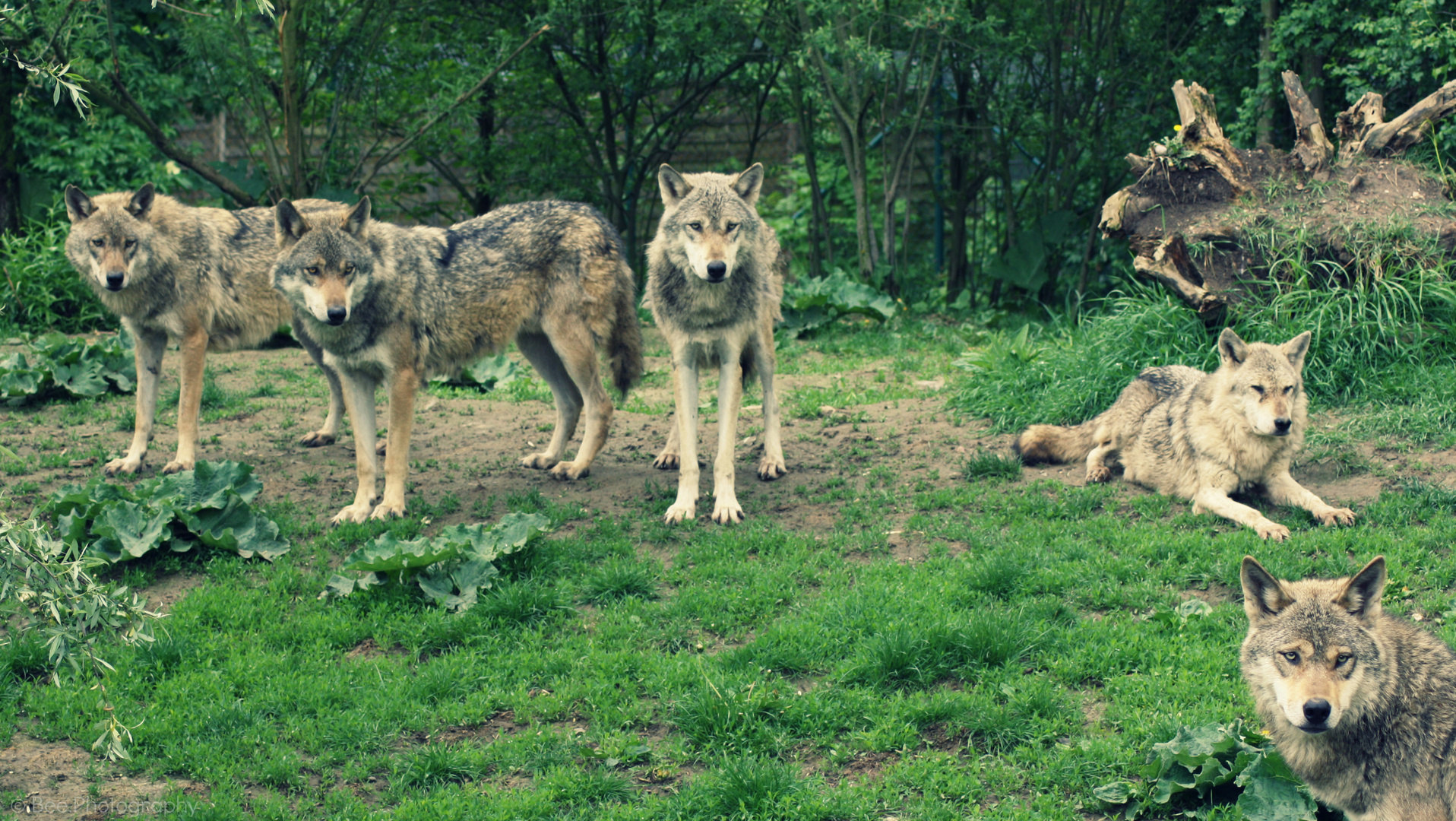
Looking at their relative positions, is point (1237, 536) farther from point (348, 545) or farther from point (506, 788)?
point (348, 545)

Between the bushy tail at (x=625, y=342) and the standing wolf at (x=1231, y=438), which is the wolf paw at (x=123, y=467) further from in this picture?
the standing wolf at (x=1231, y=438)

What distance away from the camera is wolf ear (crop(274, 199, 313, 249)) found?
6039 millimetres

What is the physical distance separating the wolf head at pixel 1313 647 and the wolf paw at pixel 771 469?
3.92 metres

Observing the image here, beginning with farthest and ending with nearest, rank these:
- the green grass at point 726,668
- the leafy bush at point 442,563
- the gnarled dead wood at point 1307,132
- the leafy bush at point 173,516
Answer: the gnarled dead wood at point 1307,132 < the leafy bush at point 173,516 < the leafy bush at point 442,563 < the green grass at point 726,668

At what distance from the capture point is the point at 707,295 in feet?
21.2

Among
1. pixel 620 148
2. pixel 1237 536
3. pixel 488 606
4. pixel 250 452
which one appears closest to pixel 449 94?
pixel 620 148

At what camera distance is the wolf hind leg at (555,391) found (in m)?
7.42

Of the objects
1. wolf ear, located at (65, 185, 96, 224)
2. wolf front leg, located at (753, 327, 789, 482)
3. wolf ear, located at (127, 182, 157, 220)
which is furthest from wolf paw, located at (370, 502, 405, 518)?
wolf ear, located at (65, 185, 96, 224)

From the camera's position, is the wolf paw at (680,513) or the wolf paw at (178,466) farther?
the wolf paw at (178,466)

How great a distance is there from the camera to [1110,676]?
4270 millimetres

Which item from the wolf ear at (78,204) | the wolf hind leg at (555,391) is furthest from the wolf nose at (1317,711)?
the wolf ear at (78,204)

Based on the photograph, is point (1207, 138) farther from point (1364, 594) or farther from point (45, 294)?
point (45, 294)

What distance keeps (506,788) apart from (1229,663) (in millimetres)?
2922

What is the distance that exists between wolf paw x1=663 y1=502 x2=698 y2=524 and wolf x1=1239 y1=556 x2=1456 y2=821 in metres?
3.46
